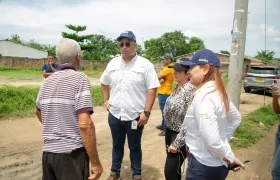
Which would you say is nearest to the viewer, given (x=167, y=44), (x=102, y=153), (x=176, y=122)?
(x=176, y=122)

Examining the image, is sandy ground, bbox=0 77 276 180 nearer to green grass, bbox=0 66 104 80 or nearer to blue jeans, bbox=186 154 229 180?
blue jeans, bbox=186 154 229 180

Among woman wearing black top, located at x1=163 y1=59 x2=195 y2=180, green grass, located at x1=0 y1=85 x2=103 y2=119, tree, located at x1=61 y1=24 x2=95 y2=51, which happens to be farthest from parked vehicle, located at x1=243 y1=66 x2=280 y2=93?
tree, located at x1=61 y1=24 x2=95 y2=51

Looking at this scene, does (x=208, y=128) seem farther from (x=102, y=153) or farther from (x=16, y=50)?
(x=16, y=50)

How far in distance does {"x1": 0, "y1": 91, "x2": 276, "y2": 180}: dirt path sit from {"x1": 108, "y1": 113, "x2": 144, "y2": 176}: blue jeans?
1.12ft

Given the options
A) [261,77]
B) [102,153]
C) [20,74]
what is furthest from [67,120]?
[20,74]

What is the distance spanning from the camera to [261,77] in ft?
51.9

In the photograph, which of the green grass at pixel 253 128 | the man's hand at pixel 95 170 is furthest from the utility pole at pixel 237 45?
the man's hand at pixel 95 170

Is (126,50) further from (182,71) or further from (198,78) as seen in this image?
(198,78)

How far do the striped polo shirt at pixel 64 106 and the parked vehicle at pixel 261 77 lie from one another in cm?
1489

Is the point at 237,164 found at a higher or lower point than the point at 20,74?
higher

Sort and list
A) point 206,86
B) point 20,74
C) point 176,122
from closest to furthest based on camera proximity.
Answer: point 206,86
point 176,122
point 20,74

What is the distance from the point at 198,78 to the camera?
227 cm

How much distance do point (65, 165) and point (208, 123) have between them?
4.13 feet

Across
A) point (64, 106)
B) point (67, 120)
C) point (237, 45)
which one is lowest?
point (67, 120)
